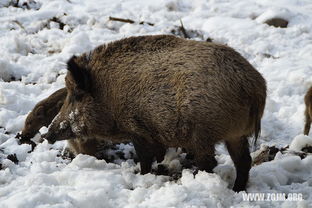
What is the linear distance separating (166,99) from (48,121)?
266 centimetres

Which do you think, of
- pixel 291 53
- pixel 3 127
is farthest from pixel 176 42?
pixel 291 53

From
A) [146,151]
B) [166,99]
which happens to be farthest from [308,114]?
[166,99]

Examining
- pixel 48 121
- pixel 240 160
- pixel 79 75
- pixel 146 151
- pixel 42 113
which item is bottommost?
pixel 48 121

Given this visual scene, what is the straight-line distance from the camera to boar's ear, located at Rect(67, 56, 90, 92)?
548 centimetres

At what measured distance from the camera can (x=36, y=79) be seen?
8.12 m

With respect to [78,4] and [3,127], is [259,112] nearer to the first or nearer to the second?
[3,127]

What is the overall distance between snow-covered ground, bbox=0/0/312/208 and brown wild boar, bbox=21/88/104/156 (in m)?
0.25

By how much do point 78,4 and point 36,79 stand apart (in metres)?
4.06

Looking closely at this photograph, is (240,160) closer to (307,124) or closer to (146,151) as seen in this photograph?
(146,151)

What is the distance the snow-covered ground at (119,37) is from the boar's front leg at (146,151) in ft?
0.91

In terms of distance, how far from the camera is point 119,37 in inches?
388

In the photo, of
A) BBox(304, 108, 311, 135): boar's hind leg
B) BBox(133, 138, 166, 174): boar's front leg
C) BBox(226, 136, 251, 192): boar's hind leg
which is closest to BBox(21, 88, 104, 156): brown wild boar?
BBox(133, 138, 166, 174): boar's front leg

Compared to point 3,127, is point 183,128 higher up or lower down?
higher up

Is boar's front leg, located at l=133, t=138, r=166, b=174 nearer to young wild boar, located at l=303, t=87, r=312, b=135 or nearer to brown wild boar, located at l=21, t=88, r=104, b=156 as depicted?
brown wild boar, located at l=21, t=88, r=104, b=156
